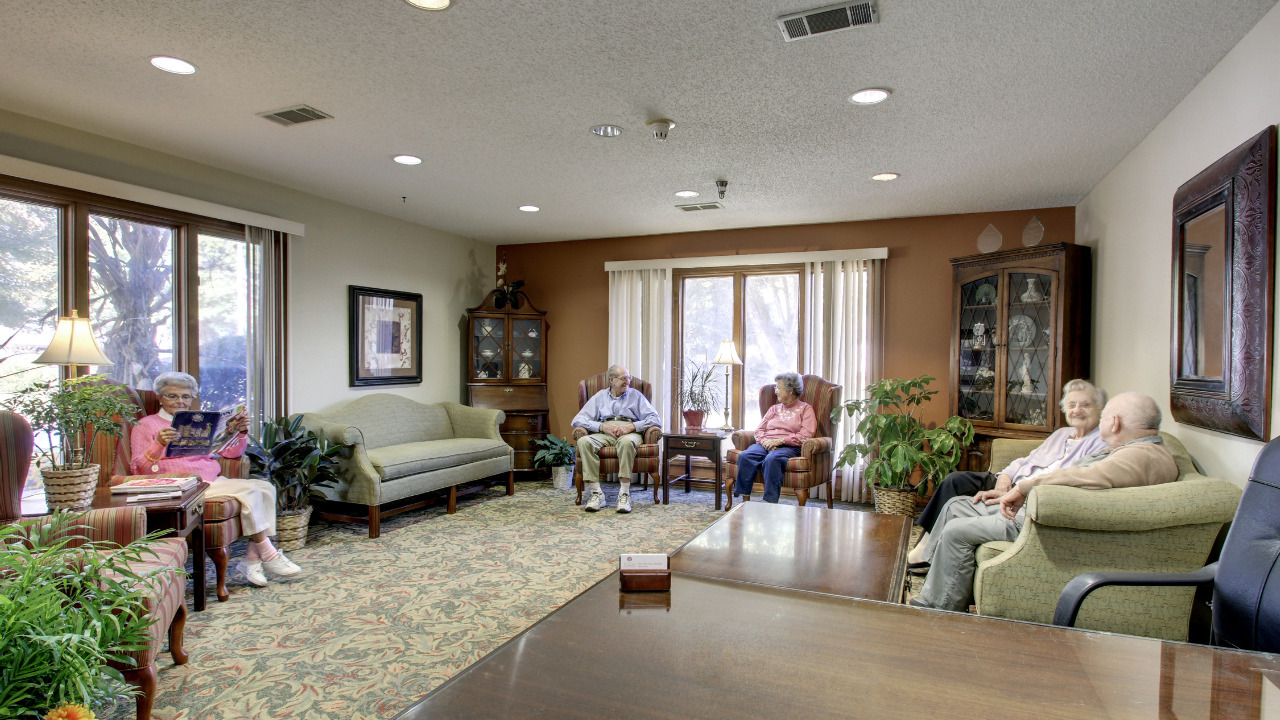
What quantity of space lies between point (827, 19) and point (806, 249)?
12.5 ft

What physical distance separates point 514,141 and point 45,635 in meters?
3.20

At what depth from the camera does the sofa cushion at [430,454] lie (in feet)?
15.0

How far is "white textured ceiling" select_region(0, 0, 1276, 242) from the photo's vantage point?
235 cm

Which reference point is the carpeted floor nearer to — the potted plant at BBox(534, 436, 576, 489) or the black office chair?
the potted plant at BBox(534, 436, 576, 489)

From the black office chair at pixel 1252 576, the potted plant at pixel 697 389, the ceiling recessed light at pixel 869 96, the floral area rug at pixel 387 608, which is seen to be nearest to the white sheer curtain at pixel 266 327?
the floral area rug at pixel 387 608

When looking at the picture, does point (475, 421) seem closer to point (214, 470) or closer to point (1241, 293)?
A: point (214, 470)

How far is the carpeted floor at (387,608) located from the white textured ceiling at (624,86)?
2.41 meters

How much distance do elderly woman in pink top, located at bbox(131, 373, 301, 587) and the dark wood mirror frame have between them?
14.2 feet

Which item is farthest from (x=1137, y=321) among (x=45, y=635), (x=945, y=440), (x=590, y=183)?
(x=45, y=635)

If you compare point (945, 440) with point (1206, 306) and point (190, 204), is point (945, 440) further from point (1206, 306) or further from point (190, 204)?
point (190, 204)

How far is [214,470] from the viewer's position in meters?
3.51

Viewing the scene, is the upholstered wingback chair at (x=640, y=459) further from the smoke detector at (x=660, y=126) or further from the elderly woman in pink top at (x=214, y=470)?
the smoke detector at (x=660, y=126)

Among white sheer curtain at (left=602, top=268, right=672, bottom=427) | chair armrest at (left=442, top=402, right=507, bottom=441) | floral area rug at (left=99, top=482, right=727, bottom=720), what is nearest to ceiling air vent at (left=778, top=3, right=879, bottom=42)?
floral area rug at (left=99, top=482, right=727, bottom=720)

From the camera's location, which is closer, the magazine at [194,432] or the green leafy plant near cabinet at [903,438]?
the magazine at [194,432]
